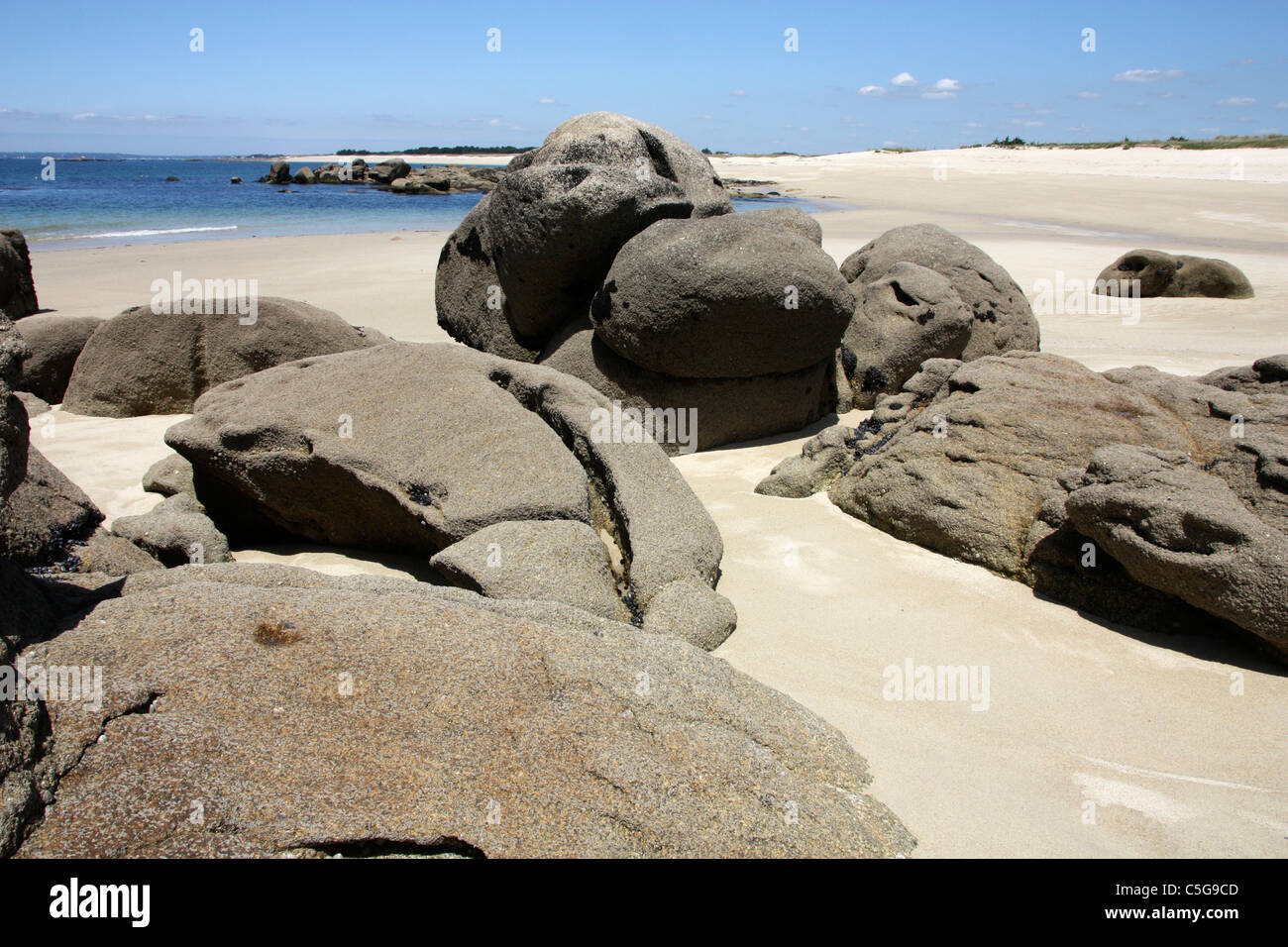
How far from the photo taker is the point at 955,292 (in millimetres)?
7156

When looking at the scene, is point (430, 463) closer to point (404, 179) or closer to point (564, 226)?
point (564, 226)

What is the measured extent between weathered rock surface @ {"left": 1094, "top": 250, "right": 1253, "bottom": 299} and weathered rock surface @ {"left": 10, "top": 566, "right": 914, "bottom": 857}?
12004 millimetres

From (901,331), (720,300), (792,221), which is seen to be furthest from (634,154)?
(901,331)

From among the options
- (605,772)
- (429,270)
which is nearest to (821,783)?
(605,772)

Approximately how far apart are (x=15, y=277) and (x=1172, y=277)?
49.4 ft

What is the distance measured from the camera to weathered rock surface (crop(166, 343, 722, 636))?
391 centimetres

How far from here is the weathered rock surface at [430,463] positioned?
3912 millimetres

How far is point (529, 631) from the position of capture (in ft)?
8.64

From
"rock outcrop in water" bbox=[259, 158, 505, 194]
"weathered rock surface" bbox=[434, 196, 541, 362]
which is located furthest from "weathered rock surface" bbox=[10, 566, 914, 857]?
"rock outcrop in water" bbox=[259, 158, 505, 194]

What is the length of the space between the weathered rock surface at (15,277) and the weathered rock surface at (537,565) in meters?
9.64

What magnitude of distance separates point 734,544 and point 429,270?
37.8 ft

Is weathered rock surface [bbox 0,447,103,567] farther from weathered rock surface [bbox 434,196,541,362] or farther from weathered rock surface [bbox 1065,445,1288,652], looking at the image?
weathered rock surface [bbox 1065,445,1288,652]

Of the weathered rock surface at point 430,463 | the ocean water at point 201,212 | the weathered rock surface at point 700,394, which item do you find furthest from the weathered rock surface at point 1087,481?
the ocean water at point 201,212

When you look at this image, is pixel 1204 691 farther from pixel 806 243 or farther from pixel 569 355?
pixel 569 355
